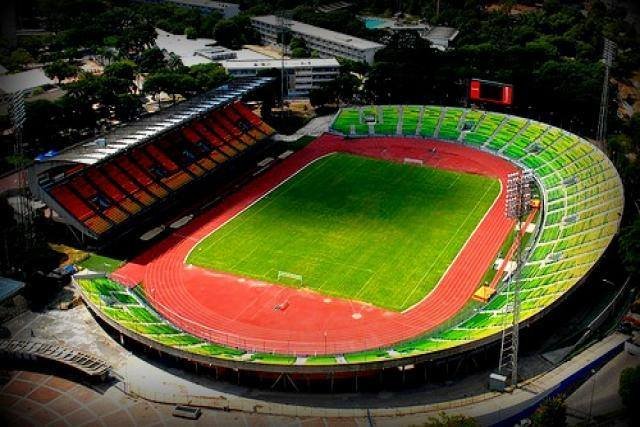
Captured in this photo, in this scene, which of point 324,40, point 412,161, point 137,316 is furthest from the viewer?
point 324,40

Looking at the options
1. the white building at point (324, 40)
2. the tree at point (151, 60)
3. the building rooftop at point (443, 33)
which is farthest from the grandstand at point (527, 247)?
the building rooftop at point (443, 33)

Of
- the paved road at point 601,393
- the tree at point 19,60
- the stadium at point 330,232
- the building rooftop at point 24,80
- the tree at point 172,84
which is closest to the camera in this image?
the paved road at point 601,393

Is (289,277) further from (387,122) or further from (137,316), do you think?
(387,122)

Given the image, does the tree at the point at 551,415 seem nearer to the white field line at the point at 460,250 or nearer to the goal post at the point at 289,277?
the white field line at the point at 460,250

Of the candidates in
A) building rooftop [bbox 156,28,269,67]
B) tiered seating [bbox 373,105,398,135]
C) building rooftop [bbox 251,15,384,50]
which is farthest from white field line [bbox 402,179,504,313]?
building rooftop [bbox 156,28,269,67]

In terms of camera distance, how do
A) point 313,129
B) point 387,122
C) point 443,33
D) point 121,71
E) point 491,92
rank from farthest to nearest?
1. point 443,33
2. point 121,71
3. point 313,129
4. point 387,122
5. point 491,92

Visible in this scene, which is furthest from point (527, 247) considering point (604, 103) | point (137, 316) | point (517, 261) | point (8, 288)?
point (8, 288)

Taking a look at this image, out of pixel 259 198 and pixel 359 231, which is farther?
pixel 259 198
